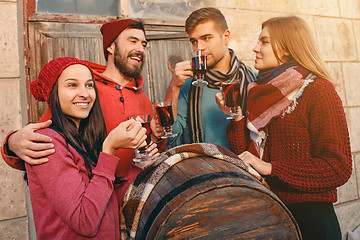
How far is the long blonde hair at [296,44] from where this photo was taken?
2.04 metres

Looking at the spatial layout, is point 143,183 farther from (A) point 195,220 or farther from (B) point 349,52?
(B) point 349,52

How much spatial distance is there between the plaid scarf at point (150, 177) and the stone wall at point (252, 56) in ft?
4.66

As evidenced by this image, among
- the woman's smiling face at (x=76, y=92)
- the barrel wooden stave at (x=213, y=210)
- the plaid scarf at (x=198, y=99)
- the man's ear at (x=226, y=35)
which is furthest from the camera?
the man's ear at (x=226, y=35)

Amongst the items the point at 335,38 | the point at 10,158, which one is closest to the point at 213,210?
the point at 10,158

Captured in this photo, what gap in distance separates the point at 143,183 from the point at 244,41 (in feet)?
6.87

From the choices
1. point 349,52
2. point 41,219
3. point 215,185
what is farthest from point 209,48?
point 349,52

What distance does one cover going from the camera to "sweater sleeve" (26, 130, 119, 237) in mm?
1148

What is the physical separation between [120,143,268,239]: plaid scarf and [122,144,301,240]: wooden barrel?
0.02 metres

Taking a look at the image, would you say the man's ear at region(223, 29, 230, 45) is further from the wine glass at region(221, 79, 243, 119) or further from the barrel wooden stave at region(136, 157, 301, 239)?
the barrel wooden stave at region(136, 157, 301, 239)

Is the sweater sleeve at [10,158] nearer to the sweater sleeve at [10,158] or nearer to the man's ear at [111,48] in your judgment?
the sweater sleeve at [10,158]

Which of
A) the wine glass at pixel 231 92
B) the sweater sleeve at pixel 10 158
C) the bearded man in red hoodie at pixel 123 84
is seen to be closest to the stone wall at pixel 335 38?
the wine glass at pixel 231 92

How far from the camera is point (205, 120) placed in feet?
7.25

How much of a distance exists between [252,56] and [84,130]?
1.94 meters

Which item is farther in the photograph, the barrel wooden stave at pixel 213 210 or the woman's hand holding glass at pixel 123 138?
the woman's hand holding glass at pixel 123 138
